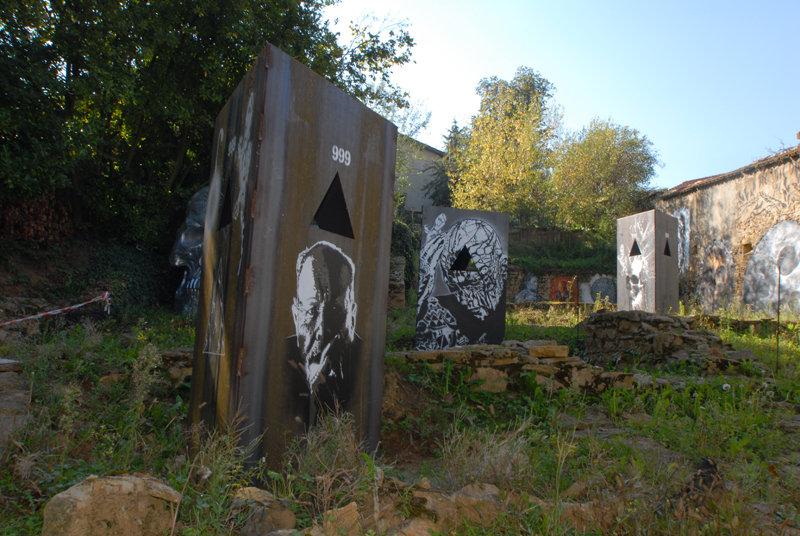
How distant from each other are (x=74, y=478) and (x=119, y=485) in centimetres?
53

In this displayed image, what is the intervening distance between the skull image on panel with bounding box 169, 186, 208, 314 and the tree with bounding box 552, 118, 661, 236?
60.3 ft

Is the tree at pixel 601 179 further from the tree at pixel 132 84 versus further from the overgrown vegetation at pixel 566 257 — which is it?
the tree at pixel 132 84

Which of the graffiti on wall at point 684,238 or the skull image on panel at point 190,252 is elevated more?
the graffiti on wall at point 684,238

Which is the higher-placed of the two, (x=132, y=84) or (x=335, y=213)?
(x=132, y=84)

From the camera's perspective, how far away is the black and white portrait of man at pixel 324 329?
2.93 metres

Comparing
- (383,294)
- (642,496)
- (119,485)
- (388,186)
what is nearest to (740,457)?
(642,496)

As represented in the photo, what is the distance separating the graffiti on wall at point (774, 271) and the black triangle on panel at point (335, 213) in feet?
43.9

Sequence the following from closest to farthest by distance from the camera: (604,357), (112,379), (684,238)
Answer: (112,379) < (604,357) < (684,238)

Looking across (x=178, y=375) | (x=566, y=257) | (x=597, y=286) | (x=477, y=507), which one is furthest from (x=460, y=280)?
(x=566, y=257)

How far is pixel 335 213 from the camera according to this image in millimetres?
3275

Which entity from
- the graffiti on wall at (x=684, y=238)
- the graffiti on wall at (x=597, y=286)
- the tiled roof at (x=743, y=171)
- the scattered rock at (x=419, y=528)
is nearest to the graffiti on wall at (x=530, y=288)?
the graffiti on wall at (x=597, y=286)

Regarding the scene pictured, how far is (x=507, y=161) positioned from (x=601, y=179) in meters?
4.97

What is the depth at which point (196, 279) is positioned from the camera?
38.1ft

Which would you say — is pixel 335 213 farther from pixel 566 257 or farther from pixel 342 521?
pixel 566 257
